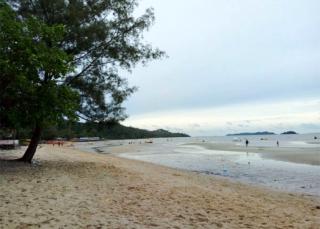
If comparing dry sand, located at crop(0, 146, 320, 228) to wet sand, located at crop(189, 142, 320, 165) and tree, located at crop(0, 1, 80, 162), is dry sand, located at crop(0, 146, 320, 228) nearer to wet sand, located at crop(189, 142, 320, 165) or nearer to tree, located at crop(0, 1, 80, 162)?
tree, located at crop(0, 1, 80, 162)

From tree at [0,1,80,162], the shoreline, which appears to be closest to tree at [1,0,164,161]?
tree at [0,1,80,162]

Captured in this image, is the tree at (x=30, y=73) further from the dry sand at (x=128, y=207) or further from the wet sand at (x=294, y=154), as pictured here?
the wet sand at (x=294, y=154)

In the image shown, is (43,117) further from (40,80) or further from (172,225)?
(172,225)

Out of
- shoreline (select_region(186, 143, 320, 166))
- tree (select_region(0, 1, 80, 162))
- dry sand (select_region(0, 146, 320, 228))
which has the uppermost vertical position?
tree (select_region(0, 1, 80, 162))

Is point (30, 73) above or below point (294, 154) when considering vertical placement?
above

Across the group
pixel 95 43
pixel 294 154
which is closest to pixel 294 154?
pixel 294 154

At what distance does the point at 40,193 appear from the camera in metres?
12.8

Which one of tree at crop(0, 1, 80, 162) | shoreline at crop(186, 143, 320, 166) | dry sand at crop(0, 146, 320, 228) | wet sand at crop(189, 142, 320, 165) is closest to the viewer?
dry sand at crop(0, 146, 320, 228)

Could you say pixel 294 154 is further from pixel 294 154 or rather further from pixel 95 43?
pixel 95 43

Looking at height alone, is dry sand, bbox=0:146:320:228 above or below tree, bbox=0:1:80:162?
below

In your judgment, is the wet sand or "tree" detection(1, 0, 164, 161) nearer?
"tree" detection(1, 0, 164, 161)


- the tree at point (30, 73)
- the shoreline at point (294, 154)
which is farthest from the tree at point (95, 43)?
the shoreline at point (294, 154)

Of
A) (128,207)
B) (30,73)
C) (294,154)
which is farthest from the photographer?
(294,154)

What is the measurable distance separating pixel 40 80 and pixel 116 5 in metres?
7.57
